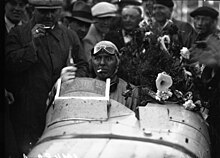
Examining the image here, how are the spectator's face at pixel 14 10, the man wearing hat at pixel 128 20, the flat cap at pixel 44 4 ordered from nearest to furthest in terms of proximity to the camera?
the flat cap at pixel 44 4 < the spectator's face at pixel 14 10 < the man wearing hat at pixel 128 20

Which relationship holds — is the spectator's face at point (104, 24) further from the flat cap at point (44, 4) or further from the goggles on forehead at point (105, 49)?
the goggles on forehead at point (105, 49)

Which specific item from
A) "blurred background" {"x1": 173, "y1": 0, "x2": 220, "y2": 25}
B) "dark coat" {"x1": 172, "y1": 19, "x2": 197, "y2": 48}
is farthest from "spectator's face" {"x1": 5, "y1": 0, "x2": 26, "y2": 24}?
"blurred background" {"x1": 173, "y1": 0, "x2": 220, "y2": 25}

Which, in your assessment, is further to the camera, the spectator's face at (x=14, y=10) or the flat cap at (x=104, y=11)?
the flat cap at (x=104, y=11)

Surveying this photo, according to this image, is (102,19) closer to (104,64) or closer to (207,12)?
(207,12)

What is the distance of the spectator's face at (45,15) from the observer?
941 cm

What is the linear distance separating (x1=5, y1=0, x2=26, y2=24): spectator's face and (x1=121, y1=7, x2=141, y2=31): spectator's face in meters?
2.09

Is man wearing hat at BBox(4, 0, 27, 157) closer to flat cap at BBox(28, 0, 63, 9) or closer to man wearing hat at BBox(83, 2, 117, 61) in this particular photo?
flat cap at BBox(28, 0, 63, 9)

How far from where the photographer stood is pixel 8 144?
8992mm

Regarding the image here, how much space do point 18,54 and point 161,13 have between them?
3.50 meters

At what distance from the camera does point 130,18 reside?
11.6 meters

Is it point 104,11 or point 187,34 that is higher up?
point 104,11

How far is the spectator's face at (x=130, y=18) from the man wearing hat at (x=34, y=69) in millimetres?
2098

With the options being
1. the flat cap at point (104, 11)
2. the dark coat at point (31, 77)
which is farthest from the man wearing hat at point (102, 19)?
the dark coat at point (31, 77)

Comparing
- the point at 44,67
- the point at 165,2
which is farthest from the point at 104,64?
the point at 165,2
